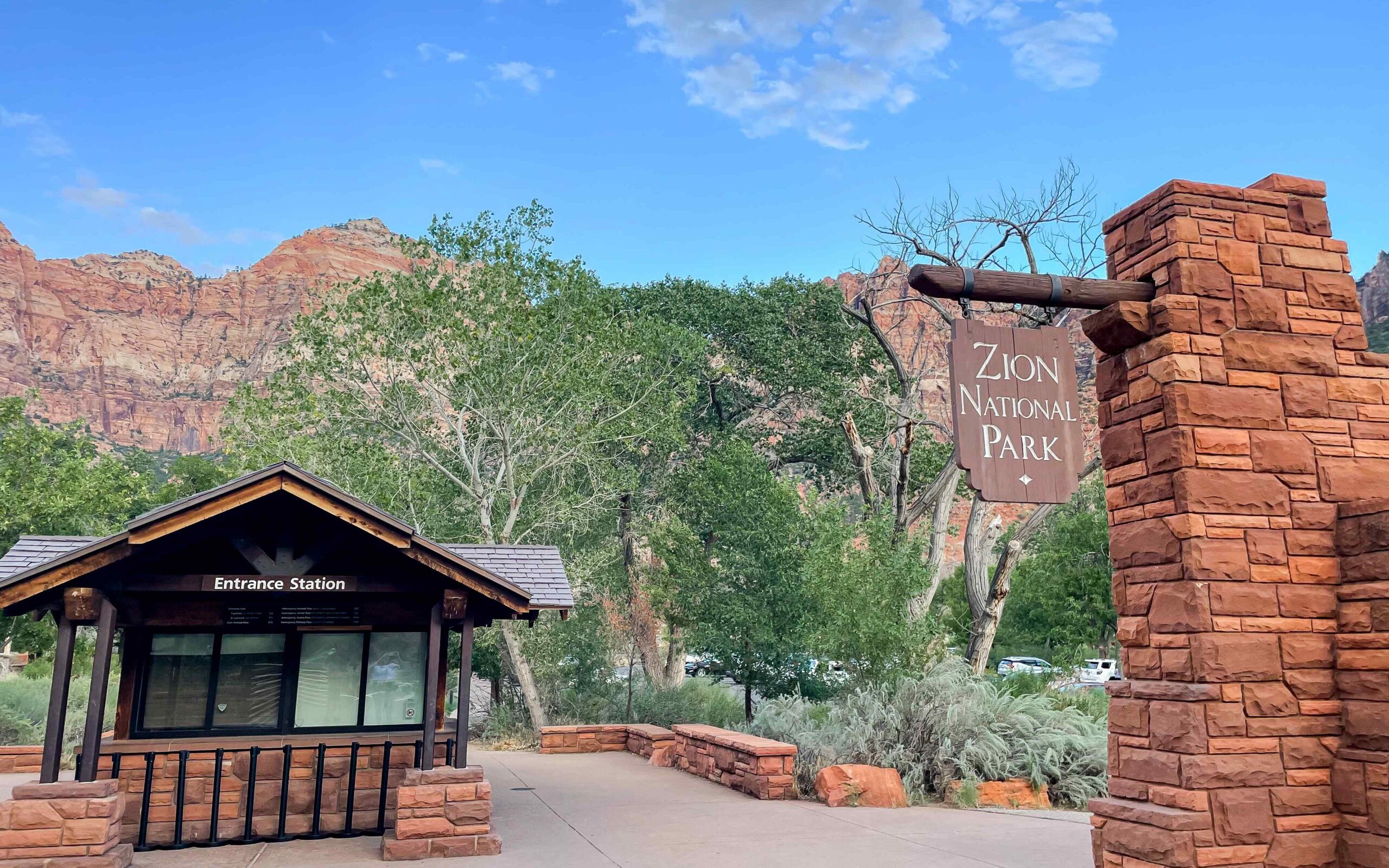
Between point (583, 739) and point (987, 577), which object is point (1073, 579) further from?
point (583, 739)

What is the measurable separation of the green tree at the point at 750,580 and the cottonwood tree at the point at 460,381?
8.54 feet

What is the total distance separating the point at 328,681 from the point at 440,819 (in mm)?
2411

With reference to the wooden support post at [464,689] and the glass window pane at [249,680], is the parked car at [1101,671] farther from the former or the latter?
the glass window pane at [249,680]

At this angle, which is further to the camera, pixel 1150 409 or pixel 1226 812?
pixel 1150 409

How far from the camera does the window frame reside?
9531 millimetres

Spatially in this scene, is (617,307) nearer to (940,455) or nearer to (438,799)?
(940,455)

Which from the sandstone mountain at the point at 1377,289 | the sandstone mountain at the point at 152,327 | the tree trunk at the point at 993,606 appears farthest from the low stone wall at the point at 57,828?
the sandstone mountain at the point at 152,327

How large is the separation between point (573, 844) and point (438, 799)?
1.36 meters

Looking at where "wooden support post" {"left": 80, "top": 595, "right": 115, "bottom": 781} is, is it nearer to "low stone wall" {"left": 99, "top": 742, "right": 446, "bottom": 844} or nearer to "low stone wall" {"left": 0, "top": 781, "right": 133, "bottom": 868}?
"low stone wall" {"left": 0, "top": 781, "right": 133, "bottom": 868}

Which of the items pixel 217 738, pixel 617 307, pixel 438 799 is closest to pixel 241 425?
pixel 617 307

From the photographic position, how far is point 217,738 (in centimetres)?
954

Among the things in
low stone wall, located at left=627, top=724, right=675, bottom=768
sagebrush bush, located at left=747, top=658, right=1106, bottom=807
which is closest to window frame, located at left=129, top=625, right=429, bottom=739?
low stone wall, located at left=627, top=724, right=675, bottom=768

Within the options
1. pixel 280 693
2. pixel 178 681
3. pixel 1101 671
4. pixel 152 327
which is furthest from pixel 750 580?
pixel 152 327

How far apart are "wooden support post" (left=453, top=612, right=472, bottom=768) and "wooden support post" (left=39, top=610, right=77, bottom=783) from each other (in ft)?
11.4
